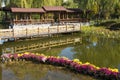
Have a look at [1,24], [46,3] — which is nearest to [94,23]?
[46,3]

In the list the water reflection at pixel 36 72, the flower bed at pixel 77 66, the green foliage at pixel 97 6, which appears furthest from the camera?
the green foliage at pixel 97 6

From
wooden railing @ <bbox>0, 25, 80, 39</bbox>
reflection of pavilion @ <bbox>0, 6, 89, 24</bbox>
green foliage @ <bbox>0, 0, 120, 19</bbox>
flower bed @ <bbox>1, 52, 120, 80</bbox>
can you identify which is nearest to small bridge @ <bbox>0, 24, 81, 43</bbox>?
wooden railing @ <bbox>0, 25, 80, 39</bbox>

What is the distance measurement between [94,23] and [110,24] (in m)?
5.32

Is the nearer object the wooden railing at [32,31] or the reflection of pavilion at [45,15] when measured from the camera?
the wooden railing at [32,31]

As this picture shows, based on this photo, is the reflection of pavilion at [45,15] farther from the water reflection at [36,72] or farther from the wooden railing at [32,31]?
the water reflection at [36,72]

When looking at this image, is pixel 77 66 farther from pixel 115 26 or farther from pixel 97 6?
pixel 97 6

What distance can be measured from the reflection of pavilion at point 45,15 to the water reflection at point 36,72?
29.9 m

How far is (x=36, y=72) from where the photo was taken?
17516mm

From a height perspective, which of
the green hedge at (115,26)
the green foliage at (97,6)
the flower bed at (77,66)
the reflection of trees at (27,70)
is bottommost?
the green hedge at (115,26)

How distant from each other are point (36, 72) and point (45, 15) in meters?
39.4

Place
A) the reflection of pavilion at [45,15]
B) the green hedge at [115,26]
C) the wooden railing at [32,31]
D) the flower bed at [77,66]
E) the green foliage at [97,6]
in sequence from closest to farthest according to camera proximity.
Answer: the flower bed at [77,66]
the wooden railing at [32,31]
the green hedge at [115,26]
the reflection of pavilion at [45,15]
the green foliage at [97,6]

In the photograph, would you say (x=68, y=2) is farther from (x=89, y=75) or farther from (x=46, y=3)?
(x=89, y=75)

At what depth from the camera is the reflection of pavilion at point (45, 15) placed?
4914cm

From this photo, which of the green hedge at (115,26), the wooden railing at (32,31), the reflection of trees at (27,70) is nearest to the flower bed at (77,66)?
the reflection of trees at (27,70)
